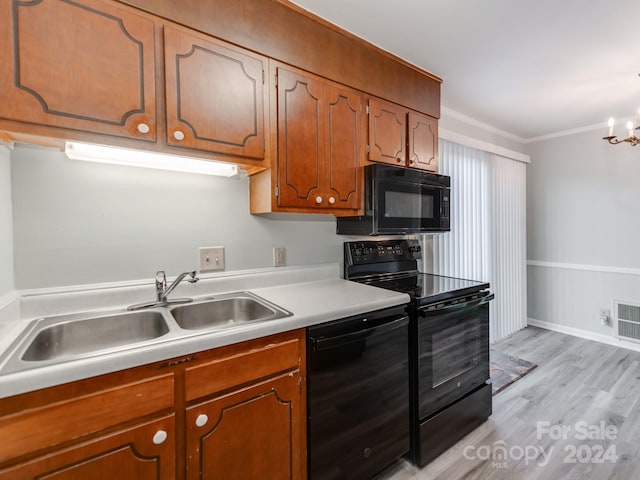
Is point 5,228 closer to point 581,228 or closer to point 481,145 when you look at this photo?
point 481,145

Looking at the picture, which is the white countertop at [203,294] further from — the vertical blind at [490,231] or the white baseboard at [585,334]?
the white baseboard at [585,334]

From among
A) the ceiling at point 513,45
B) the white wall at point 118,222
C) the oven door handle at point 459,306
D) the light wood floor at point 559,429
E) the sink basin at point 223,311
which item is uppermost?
the ceiling at point 513,45

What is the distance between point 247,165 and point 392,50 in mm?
1271

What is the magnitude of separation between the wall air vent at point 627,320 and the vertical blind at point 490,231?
84 centimetres

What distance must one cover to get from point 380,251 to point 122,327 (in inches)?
63.7

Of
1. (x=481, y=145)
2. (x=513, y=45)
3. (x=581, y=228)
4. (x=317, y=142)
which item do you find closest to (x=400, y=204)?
(x=317, y=142)

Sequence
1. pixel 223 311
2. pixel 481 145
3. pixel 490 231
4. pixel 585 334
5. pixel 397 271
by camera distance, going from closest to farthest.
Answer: pixel 223 311, pixel 397 271, pixel 481 145, pixel 490 231, pixel 585 334

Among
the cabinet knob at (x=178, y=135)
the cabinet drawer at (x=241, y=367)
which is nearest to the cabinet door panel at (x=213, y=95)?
the cabinet knob at (x=178, y=135)

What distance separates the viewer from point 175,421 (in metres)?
0.97

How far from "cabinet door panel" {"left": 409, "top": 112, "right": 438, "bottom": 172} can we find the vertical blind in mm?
489

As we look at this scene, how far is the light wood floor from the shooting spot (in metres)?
1.62

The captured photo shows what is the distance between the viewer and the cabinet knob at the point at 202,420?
1004mm

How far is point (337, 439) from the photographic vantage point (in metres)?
1.34

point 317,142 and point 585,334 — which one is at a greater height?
point 317,142
